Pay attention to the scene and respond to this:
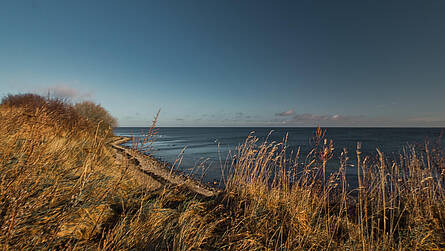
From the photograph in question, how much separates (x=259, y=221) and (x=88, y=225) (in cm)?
238

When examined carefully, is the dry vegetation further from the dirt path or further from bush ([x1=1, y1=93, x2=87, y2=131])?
bush ([x1=1, y1=93, x2=87, y2=131])

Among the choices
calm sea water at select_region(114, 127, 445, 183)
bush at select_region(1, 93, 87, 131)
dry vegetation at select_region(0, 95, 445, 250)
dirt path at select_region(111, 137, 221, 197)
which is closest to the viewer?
dry vegetation at select_region(0, 95, 445, 250)

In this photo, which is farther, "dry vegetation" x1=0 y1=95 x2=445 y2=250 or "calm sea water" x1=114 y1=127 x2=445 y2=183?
"calm sea water" x1=114 y1=127 x2=445 y2=183

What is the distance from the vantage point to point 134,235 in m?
2.03

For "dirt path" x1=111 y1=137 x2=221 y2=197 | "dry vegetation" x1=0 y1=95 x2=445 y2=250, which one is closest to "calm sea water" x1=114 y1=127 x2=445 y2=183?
"dirt path" x1=111 y1=137 x2=221 y2=197

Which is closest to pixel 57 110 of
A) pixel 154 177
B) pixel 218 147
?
pixel 154 177

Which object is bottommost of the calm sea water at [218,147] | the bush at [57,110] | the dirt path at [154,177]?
the calm sea water at [218,147]

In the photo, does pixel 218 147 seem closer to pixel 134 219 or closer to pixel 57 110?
pixel 134 219

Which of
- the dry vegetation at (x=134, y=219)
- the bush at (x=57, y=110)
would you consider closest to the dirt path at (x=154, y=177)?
the dry vegetation at (x=134, y=219)

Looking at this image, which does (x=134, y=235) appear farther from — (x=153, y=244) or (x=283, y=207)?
(x=283, y=207)

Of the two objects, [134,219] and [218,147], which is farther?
[218,147]

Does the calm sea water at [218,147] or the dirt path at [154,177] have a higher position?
the dirt path at [154,177]

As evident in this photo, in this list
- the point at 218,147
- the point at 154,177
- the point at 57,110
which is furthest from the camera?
the point at 154,177

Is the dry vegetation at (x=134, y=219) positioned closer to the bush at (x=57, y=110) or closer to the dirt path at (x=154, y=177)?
the dirt path at (x=154, y=177)
